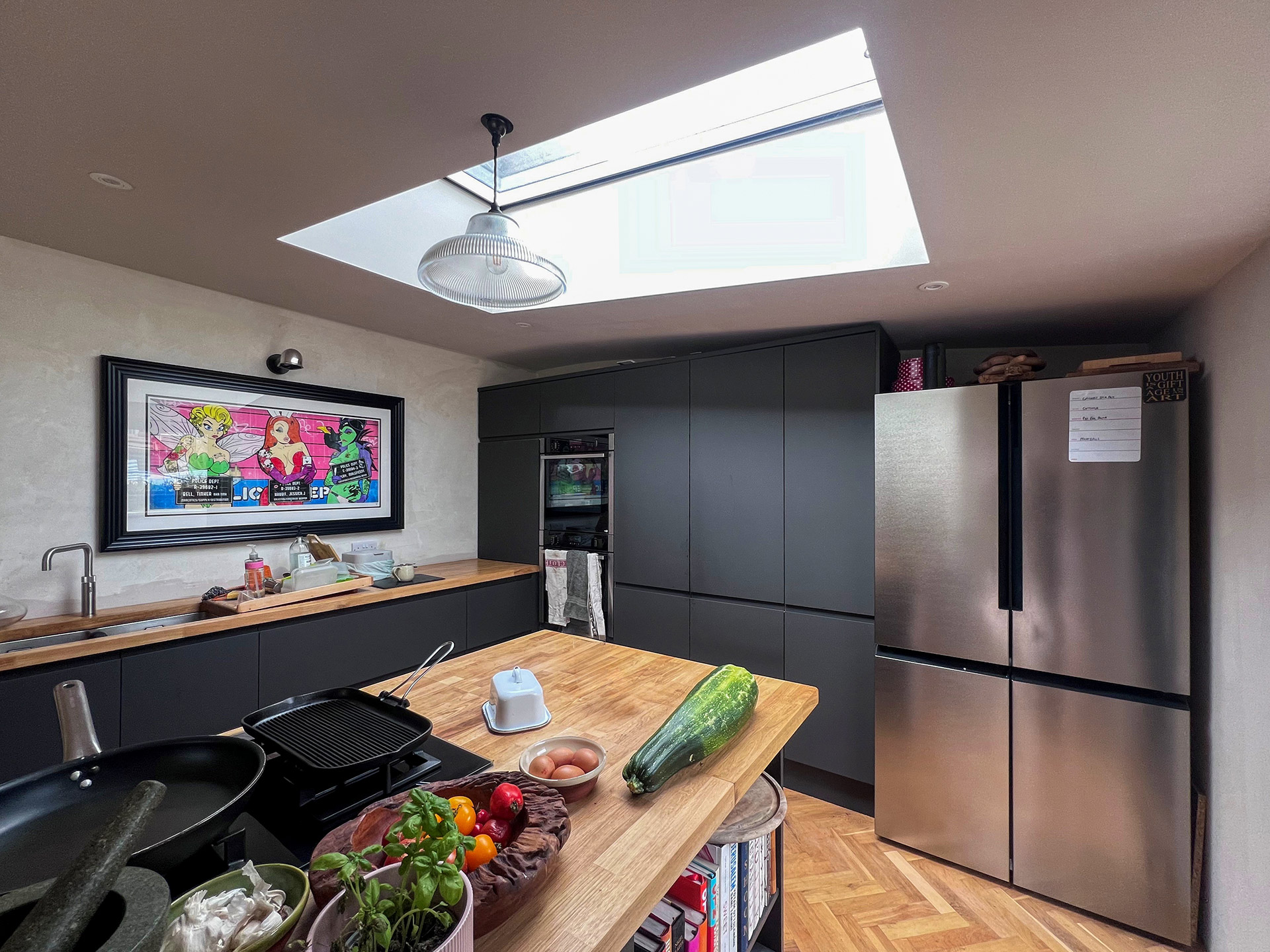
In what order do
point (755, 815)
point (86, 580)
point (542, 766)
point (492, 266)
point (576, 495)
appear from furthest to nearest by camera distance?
point (576, 495) < point (86, 580) < point (492, 266) < point (755, 815) < point (542, 766)

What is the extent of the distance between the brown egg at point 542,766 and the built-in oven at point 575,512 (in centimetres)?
225

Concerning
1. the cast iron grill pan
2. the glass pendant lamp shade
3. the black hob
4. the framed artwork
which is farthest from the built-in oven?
the black hob

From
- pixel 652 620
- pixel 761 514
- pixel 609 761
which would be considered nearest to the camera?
pixel 609 761

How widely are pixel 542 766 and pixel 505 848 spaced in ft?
0.92

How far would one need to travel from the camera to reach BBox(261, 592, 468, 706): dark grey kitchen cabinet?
2.34m

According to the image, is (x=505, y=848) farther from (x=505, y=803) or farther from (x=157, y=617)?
(x=157, y=617)

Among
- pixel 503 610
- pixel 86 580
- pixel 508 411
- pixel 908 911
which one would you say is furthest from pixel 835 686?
pixel 86 580

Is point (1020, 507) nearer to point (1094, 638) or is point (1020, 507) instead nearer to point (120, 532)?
point (1094, 638)

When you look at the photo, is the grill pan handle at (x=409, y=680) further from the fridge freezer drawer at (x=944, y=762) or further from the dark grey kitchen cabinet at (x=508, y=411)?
the dark grey kitchen cabinet at (x=508, y=411)

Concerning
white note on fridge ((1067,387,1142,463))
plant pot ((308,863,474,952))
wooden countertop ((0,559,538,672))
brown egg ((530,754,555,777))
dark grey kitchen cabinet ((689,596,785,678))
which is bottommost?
dark grey kitchen cabinet ((689,596,785,678))

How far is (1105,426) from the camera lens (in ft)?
6.28

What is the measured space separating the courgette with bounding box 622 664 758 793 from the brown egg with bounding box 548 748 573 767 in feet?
0.35

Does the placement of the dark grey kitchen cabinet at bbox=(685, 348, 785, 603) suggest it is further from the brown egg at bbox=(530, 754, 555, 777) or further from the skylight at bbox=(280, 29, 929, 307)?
the brown egg at bbox=(530, 754, 555, 777)

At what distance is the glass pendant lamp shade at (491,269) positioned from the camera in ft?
4.29
